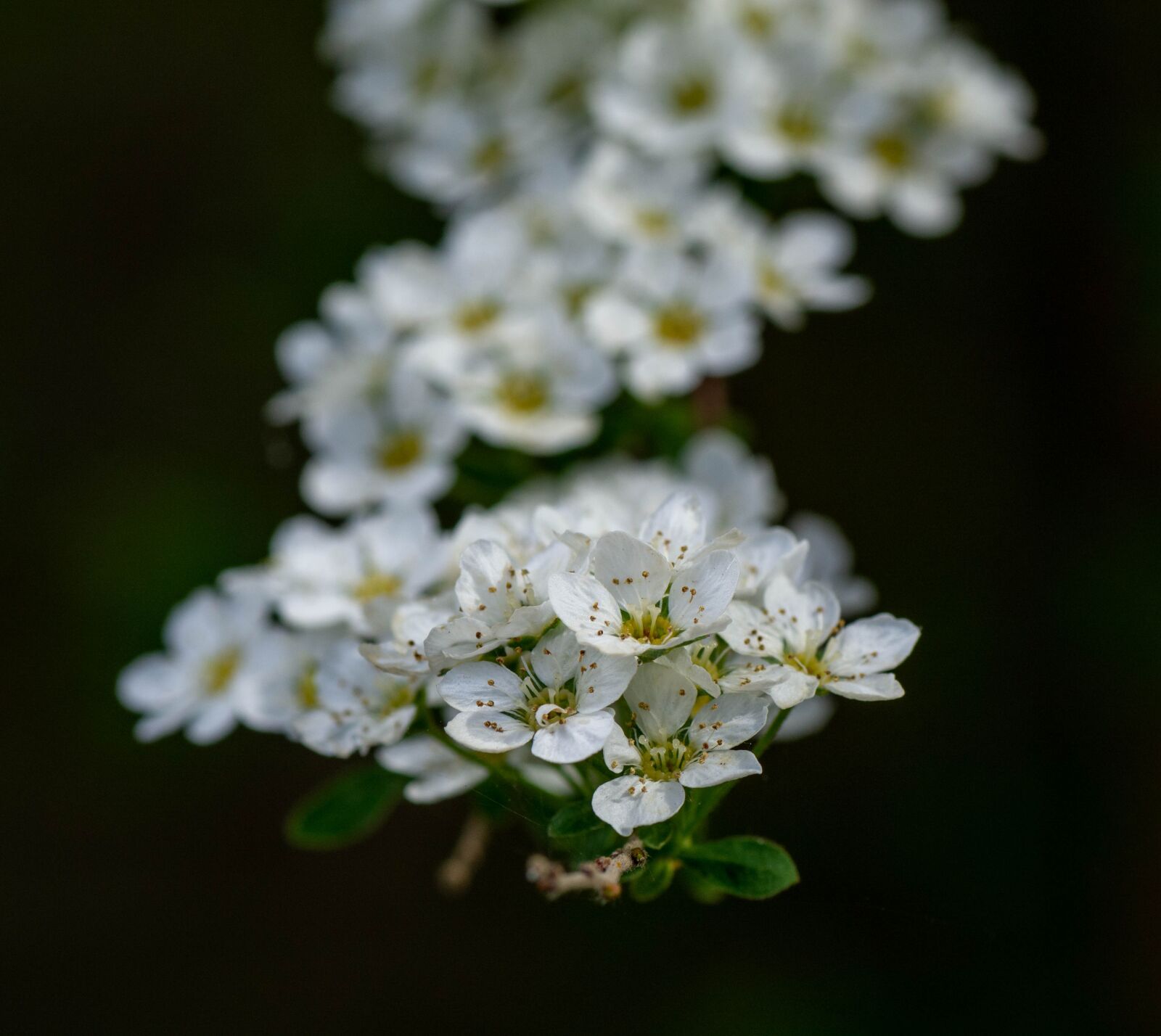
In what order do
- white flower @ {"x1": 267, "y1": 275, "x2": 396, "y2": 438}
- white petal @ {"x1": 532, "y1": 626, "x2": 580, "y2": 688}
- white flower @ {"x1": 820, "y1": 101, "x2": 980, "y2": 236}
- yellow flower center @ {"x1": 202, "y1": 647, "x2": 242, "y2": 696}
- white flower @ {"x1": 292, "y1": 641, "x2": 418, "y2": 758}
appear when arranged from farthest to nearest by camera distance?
white flower @ {"x1": 820, "y1": 101, "x2": 980, "y2": 236} → white flower @ {"x1": 267, "y1": 275, "x2": 396, "y2": 438} → yellow flower center @ {"x1": 202, "y1": 647, "x2": 242, "y2": 696} → white flower @ {"x1": 292, "y1": 641, "x2": 418, "y2": 758} → white petal @ {"x1": 532, "y1": 626, "x2": 580, "y2": 688}

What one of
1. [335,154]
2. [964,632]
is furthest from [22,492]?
[964,632]

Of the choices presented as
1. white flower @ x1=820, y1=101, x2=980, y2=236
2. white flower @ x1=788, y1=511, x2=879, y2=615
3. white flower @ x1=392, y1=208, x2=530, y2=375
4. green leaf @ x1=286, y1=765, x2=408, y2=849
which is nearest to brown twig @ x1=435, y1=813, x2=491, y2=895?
green leaf @ x1=286, y1=765, x2=408, y2=849

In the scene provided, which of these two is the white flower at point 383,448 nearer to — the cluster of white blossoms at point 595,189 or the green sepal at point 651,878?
the cluster of white blossoms at point 595,189

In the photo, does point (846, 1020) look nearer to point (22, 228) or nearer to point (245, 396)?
point (245, 396)

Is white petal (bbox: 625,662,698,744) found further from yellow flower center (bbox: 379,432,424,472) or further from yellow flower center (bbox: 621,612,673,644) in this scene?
yellow flower center (bbox: 379,432,424,472)

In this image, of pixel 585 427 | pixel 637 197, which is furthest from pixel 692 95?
pixel 585 427

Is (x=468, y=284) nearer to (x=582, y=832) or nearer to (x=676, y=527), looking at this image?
(x=676, y=527)
